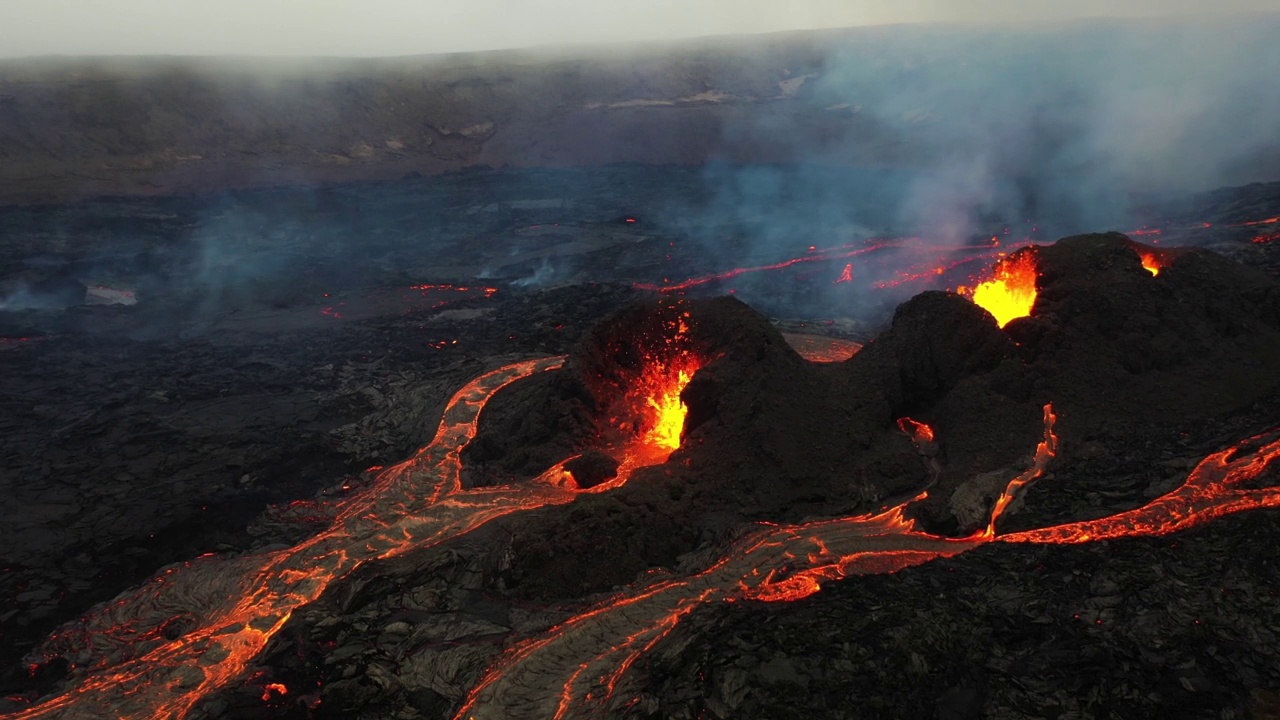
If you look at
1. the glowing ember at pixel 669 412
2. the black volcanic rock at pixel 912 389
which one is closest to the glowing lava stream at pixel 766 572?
the black volcanic rock at pixel 912 389

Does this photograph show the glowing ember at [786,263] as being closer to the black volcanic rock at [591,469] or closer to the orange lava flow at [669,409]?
the orange lava flow at [669,409]

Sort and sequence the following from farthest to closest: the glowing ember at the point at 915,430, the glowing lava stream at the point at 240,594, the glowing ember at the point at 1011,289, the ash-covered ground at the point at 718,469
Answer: the glowing ember at the point at 1011,289
the glowing ember at the point at 915,430
the glowing lava stream at the point at 240,594
the ash-covered ground at the point at 718,469

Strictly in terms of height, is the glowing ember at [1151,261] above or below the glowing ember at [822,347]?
above

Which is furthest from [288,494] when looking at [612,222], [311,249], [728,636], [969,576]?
[612,222]

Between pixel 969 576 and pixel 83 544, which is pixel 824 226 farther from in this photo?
pixel 83 544

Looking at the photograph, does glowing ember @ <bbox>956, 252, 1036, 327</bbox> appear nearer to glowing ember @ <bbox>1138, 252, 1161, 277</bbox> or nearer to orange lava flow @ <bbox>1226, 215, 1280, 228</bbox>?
glowing ember @ <bbox>1138, 252, 1161, 277</bbox>

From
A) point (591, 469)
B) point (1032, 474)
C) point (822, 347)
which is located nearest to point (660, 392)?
point (591, 469)

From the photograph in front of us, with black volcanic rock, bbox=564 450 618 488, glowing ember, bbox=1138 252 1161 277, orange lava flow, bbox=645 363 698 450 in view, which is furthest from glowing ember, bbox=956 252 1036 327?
black volcanic rock, bbox=564 450 618 488
